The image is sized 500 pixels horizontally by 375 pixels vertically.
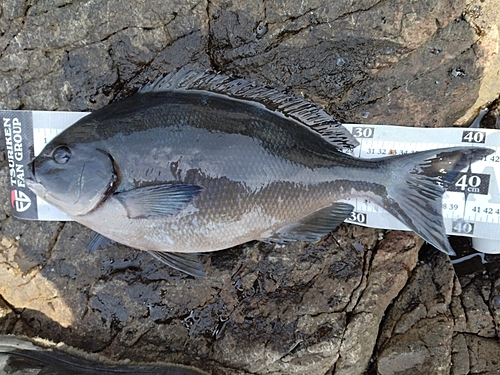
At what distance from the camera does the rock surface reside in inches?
102

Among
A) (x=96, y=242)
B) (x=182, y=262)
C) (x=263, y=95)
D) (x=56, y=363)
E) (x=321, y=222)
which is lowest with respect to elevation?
(x=56, y=363)

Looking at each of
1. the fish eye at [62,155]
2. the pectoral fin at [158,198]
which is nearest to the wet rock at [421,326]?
the pectoral fin at [158,198]

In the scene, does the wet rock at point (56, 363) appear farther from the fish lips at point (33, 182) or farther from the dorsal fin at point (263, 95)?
the dorsal fin at point (263, 95)

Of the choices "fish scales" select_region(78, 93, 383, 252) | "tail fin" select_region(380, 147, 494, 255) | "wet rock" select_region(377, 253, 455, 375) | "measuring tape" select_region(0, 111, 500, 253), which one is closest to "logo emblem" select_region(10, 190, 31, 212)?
"measuring tape" select_region(0, 111, 500, 253)

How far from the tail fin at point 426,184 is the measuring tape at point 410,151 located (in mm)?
386

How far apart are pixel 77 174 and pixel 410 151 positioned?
2113 millimetres

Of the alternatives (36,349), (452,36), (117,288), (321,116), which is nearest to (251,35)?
(321,116)

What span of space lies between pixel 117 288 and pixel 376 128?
6.91 ft

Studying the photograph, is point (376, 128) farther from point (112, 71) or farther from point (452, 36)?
point (112, 71)

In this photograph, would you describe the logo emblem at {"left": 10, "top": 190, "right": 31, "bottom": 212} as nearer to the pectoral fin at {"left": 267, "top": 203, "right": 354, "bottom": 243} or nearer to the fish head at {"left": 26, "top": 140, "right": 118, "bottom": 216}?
the fish head at {"left": 26, "top": 140, "right": 118, "bottom": 216}

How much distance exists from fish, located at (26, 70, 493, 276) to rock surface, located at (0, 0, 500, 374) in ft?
1.20

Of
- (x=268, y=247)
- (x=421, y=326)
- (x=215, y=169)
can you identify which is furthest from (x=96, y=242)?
(x=421, y=326)

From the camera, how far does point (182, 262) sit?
2539 mm

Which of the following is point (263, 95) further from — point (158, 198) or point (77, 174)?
point (77, 174)
